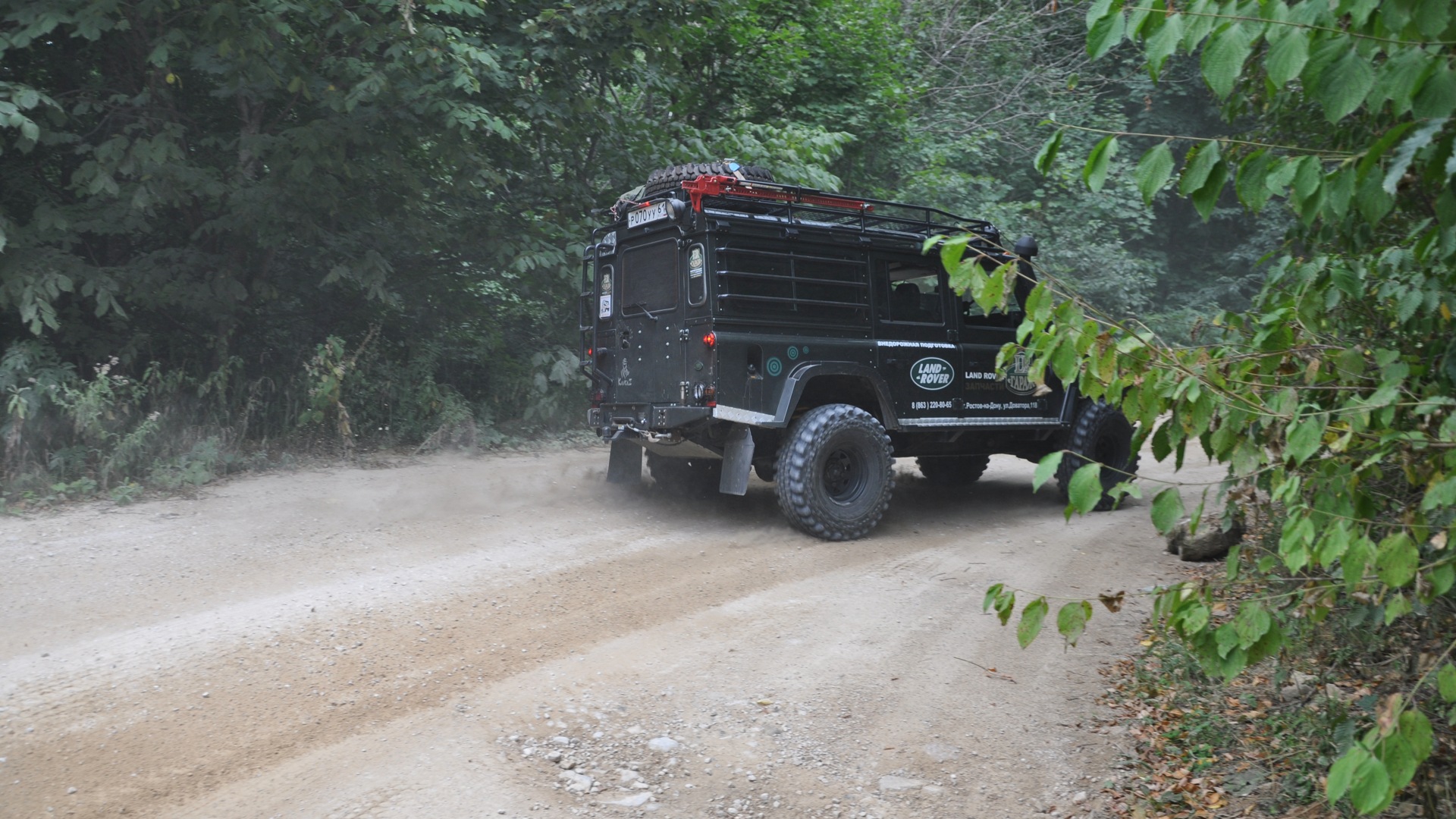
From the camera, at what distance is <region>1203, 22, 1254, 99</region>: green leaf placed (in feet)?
7.59

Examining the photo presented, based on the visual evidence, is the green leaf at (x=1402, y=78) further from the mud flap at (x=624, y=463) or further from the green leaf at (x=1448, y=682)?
the mud flap at (x=624, y=463)

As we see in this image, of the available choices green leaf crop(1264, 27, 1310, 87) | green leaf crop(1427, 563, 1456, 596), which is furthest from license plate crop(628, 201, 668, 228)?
green leaf crop(1427, 563, 1456, 596)

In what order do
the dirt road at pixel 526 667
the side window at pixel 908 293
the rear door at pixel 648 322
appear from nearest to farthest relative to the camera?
1. the dirt road at pixel 526 667
2. the rear door at pixel 648 322
3. the side window at pixel 908 293

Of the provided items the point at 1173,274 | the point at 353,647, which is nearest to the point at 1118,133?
the point at 353,647

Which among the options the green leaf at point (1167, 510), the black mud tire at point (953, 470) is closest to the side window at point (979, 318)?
the black mud tire at point (953, 470)

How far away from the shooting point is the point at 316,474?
10242 mm

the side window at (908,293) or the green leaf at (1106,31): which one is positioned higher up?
the green leaf at (1106,31)

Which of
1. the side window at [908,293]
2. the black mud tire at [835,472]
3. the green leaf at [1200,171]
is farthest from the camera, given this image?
the side window at [908,293]

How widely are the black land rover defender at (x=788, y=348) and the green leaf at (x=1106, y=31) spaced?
537cm

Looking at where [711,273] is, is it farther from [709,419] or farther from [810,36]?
[810,36]

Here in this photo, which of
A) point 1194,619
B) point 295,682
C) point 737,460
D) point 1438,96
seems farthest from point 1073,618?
point 737,460

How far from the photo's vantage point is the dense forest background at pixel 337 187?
9.41m

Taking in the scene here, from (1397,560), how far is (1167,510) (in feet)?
1.75

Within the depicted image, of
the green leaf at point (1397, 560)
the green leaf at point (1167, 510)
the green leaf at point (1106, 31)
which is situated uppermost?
the green leaf at point (1106, 31)
